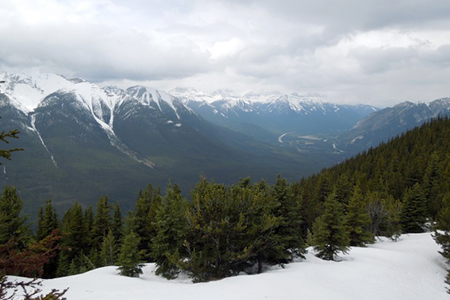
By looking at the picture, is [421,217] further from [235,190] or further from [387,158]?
[387,158]

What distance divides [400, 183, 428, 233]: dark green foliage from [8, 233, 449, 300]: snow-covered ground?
1800cm

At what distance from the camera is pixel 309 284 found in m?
17.5

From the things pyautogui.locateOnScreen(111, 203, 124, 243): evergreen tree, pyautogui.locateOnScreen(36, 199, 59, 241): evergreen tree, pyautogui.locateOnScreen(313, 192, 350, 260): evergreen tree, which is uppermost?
pyautogui.locateOnScreen(313, 192, 350, 260): evergreen tree

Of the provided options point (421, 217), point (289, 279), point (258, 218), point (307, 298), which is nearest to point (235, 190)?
point (258, 218)

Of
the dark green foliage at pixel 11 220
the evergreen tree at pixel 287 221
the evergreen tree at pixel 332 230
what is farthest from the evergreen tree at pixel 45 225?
the evergreen tree at pixel 332 230

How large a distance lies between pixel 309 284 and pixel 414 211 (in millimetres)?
38355

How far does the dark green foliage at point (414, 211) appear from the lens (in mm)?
44156

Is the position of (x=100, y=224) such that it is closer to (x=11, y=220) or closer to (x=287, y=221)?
(x=11, y=220)

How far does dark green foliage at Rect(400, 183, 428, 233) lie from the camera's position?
44156 mm

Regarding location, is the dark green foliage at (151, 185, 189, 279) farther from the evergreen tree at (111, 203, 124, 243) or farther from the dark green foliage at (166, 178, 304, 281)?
the evergreen tree at (111, 203, 124, 243)

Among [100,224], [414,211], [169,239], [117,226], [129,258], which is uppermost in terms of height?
[169,239]

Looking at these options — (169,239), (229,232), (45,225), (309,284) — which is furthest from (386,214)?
(45,225)

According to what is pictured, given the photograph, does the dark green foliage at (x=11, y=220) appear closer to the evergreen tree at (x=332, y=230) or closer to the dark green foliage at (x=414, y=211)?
the evergreen tree at (x=332, y=230)

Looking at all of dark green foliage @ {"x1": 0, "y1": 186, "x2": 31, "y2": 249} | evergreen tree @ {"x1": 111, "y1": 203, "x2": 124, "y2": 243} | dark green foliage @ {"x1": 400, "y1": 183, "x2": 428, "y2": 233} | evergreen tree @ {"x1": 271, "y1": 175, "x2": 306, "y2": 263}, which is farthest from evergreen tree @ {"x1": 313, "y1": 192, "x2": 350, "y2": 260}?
dark green foliage @ {"x1": 0, "y1": 186, "x2": 31, "y2": 249}
